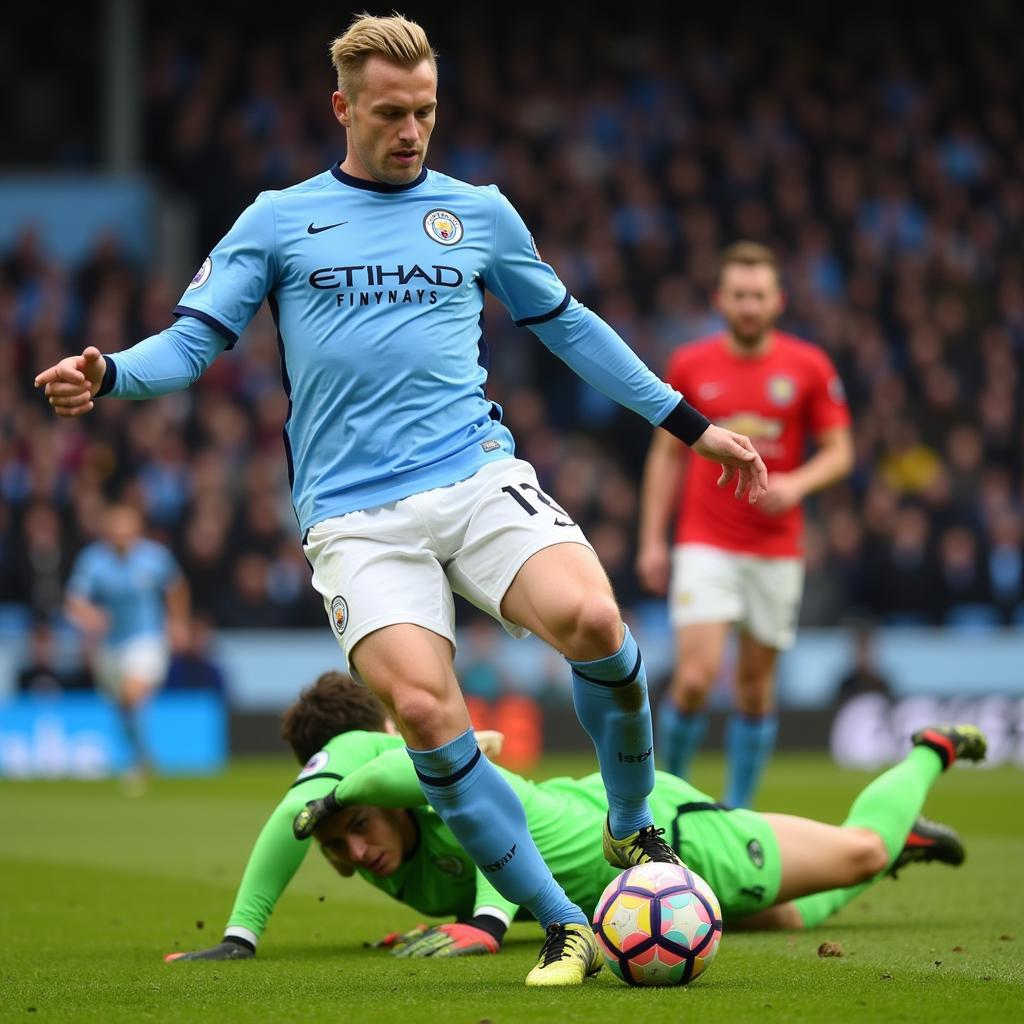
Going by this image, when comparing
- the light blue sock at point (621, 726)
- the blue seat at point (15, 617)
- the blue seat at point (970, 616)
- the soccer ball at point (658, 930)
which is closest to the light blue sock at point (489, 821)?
the soccer ball at point (658, 930)

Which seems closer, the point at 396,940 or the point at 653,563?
the point at 396,940

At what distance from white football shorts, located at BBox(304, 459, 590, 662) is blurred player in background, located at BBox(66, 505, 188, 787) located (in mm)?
10440

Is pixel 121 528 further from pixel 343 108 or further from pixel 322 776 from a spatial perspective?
pixel 343 108

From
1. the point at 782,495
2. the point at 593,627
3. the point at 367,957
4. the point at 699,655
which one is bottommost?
the point at 367,957

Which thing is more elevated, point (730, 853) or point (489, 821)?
point (489, 821)

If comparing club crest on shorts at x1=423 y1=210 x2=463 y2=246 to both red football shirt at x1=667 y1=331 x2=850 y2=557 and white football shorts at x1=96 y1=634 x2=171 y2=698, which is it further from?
white football shorts at x1=96 y1=634 x2=171 y2=698

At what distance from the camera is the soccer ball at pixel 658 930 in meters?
4.52

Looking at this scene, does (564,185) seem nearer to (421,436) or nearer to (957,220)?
(957,220)

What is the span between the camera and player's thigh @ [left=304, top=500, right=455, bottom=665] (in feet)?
15.5

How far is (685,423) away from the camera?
5.06 meters

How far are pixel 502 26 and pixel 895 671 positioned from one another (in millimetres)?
12352

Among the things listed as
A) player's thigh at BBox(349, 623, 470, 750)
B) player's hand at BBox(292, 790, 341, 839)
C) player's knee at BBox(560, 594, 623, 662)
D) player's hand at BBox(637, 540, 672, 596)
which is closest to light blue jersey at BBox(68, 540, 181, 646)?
player's hand at BBox(637, 540, 672, 596)

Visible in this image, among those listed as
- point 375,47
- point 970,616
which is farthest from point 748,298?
point 970,616

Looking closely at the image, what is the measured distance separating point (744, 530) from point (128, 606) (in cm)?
778
